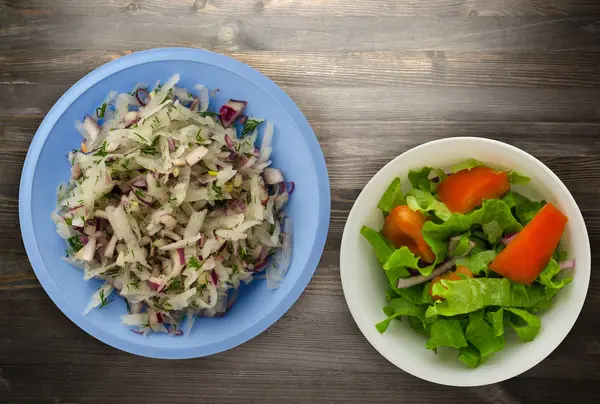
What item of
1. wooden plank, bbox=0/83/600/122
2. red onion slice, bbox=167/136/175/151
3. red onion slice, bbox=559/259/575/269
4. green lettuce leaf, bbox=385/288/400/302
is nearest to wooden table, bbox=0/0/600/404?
wooden plank, bbox=0/83/600/122

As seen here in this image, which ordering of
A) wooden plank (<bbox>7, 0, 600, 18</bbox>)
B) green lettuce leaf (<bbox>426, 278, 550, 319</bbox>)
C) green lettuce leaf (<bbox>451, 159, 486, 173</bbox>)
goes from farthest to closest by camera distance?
wooden plank (<bbox>7, 0, 600, 18</bbox>) < green lettuce leaf (<bbox>451, 159, 486, 173</bbox>) < green lettuce leaf (<bbox>426, 278, 550, 319</bbox>)

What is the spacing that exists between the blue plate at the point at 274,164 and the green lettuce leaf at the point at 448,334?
0.30m

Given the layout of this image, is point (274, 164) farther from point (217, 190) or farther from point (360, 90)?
point (360, 90)

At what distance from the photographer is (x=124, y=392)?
60.9 inches

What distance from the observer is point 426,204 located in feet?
4.18

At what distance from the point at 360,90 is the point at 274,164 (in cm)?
33

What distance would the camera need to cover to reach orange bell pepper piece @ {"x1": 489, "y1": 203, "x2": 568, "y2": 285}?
1.21 m

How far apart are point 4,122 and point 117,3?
1.41 ft

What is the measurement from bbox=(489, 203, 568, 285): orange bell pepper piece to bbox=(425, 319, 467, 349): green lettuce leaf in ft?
0.49

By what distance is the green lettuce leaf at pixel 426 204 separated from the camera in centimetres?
126

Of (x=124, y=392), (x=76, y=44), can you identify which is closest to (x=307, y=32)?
(x=76, y=44)

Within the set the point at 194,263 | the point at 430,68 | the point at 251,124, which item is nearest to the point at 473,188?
the point at 430,68

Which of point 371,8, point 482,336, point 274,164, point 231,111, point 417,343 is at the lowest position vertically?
point 417,343

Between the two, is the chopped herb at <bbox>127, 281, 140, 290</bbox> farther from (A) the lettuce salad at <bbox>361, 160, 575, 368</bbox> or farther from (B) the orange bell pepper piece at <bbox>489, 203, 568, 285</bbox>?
(B) the orange bell pepper piece at <bbox>489, 203, 568, 285</bbox>
